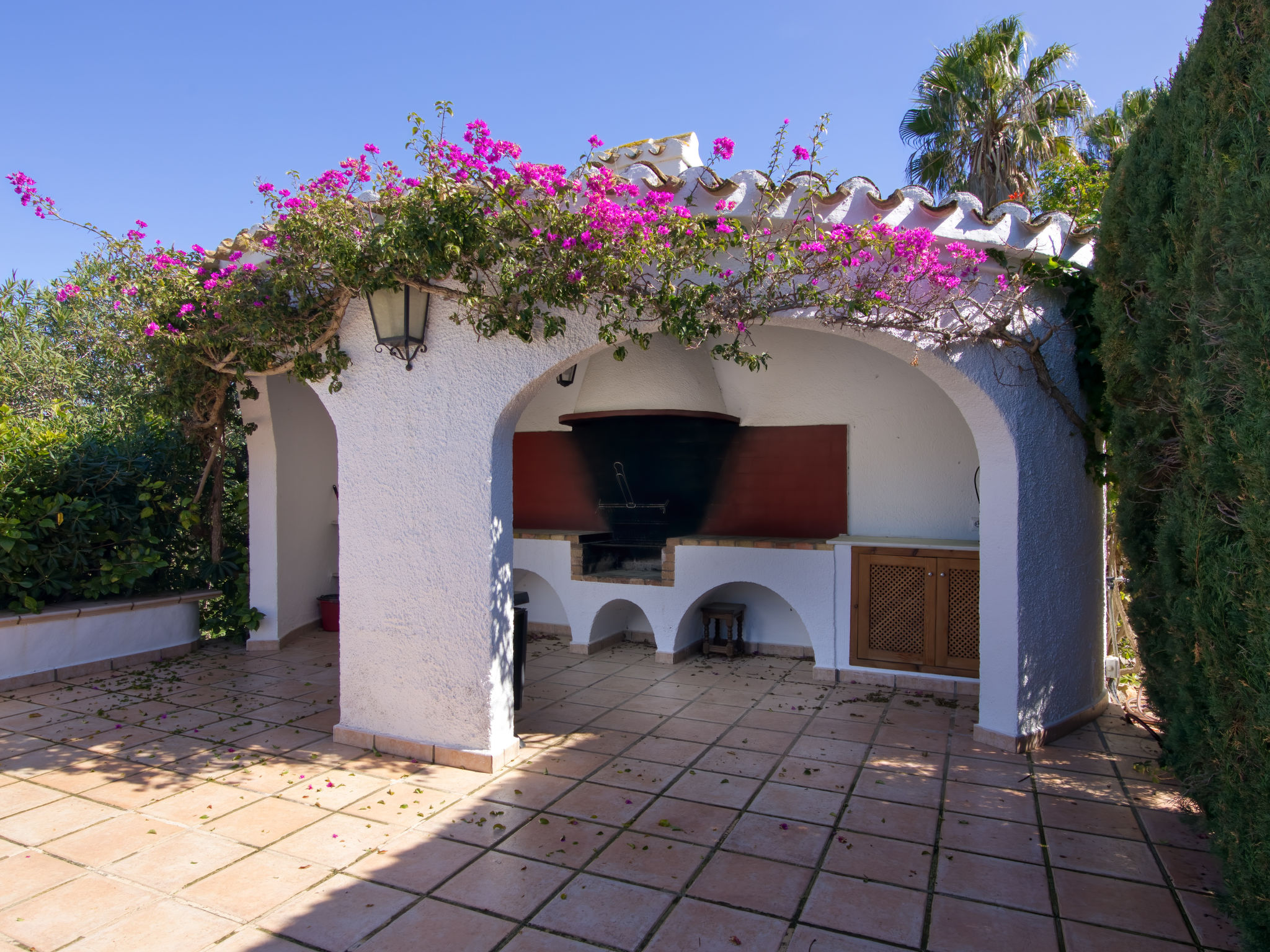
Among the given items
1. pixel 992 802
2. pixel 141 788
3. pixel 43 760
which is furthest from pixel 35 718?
pixel 992 802

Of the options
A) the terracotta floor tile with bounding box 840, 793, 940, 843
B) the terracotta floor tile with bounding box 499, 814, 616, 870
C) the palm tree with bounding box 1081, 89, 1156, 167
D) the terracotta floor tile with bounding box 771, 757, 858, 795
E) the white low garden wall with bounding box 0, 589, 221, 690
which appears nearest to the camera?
the terracotta floor tile with bounding box 499, 814, 616, 870

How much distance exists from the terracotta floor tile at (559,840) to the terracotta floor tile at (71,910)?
4.86 feet

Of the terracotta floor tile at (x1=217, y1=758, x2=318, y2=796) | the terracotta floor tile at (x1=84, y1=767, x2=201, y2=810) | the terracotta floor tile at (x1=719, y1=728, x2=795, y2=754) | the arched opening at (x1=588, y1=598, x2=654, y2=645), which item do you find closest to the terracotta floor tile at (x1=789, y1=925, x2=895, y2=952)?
the terracotta floor tile at (x1=719, y1=728, x2=795, y2=754)

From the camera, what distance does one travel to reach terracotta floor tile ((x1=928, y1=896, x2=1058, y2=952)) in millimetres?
2623

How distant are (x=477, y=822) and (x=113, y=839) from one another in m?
1.68

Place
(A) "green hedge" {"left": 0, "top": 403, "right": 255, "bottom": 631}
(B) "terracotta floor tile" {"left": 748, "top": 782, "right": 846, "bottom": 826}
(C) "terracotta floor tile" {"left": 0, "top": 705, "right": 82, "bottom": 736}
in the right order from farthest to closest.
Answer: (A) "green hedge" {"left": 0, "top": 403, "right": 255, "bottom": 631}
(C) "terracotta floor tile" {"left": 0, "top": 705, "right": 82, "bottom": 736}
(B) "terracotta floor tile" {"left": 748, "top": 782, "right": 846, "bottom": 826}

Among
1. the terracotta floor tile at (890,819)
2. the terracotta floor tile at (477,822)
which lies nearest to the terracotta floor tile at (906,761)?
the terracotta floor tile at (890,819)

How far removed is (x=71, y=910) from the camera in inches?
113

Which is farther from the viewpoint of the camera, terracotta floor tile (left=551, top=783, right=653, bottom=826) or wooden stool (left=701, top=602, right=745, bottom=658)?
wooden stool (left=701, top=602, right=745, bottom=658)

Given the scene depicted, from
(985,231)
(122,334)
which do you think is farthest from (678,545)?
(122,334)

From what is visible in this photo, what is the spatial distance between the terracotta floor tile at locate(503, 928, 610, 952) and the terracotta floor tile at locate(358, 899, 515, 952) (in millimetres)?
62

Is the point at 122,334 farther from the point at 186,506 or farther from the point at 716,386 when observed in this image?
the point at 716,386

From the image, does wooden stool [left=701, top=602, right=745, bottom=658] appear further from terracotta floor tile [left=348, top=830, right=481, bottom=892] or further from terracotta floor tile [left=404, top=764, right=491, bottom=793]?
terracotta floor tile [left=348, top=830, right=481, bottom=892]

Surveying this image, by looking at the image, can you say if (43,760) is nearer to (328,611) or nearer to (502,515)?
(502,515)
